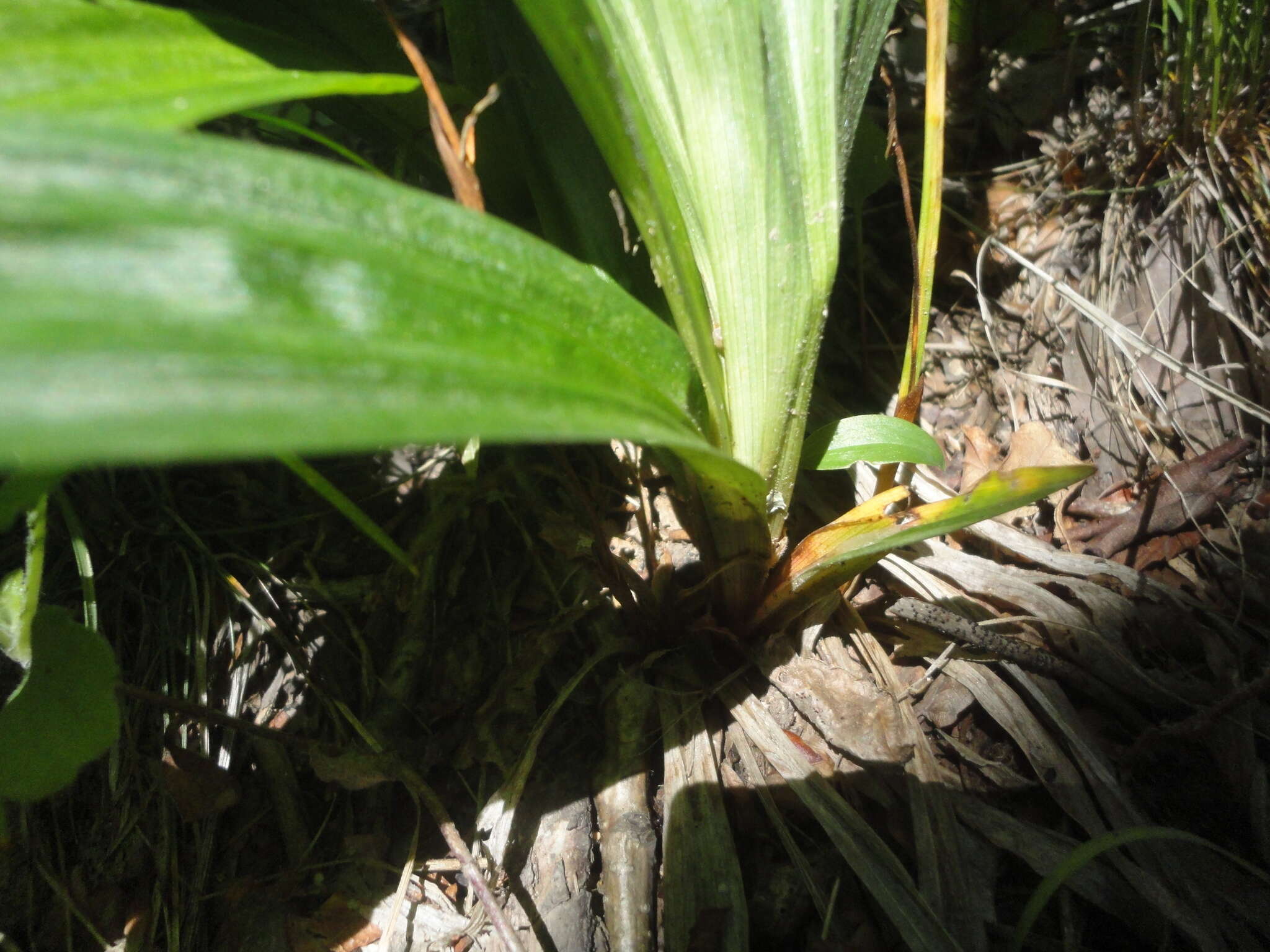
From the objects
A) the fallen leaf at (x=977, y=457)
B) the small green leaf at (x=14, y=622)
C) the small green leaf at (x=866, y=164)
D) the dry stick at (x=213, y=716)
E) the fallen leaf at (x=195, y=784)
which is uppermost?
the small green leaf at (x=866, y=164)

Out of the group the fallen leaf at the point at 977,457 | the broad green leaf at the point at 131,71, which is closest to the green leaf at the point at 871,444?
the fallen leaf at the point at 977,457


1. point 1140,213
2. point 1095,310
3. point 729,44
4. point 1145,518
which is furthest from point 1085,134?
point 729,44

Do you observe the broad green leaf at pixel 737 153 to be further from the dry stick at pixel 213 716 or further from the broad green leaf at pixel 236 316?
the dry stick at pixel 213 716

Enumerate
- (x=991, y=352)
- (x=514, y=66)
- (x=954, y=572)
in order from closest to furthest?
(x=514, y=66), (x=954, y=572), (x=991, y=352)

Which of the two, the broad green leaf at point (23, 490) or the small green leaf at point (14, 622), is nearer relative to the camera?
the broad green leaf at point (23, 490)

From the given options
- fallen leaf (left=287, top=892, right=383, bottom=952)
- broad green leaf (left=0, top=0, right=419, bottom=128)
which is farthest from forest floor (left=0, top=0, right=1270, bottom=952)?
broad green leaf (left=0, top=0, right=419, bottom=128)

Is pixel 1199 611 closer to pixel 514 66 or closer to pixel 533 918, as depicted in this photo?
pixel 533 918

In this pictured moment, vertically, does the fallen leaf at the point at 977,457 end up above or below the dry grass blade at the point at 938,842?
above
